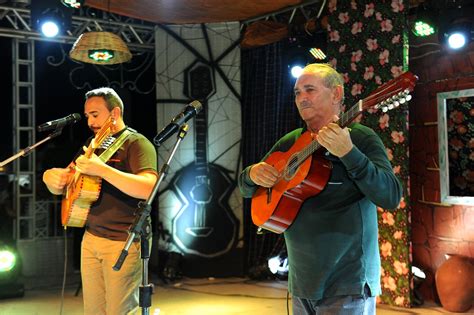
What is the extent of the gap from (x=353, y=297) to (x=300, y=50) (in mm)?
4700

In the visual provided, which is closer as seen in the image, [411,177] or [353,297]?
[353,297]

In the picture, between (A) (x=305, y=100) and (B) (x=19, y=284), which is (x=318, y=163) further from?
(B) (x=19, y=284)

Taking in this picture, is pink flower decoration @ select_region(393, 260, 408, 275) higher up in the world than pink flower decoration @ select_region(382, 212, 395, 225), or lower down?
lower down

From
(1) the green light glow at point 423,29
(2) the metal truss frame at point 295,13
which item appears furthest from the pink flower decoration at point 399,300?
(2) the metal truss frame at point 295,13

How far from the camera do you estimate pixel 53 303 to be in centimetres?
603

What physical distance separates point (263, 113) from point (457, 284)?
2.99 meters

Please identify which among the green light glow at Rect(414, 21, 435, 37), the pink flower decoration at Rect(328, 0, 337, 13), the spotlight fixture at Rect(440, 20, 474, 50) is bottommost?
the spotlight fixture at Rect(440, 20, 474, 50)

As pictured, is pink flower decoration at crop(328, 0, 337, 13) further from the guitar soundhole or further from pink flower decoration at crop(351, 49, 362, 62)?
the guitar soundhole

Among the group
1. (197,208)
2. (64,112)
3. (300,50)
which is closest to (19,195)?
(64,112)

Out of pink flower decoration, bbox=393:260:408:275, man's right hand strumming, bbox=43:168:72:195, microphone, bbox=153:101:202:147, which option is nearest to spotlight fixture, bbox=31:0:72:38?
man's right hand strumming, bbox=43:168:72:195

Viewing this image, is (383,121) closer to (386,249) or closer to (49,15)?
(386,249)

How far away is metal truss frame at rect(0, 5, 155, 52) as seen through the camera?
670 cm

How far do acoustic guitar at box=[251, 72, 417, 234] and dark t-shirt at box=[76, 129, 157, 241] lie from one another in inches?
→ 37.1

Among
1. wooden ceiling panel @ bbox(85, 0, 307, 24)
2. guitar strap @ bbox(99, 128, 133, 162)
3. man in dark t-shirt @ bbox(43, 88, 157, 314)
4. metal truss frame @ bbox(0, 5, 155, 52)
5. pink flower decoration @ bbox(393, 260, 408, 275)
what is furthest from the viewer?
metal truss frame @ bbox(0, 5, 155, 52)
